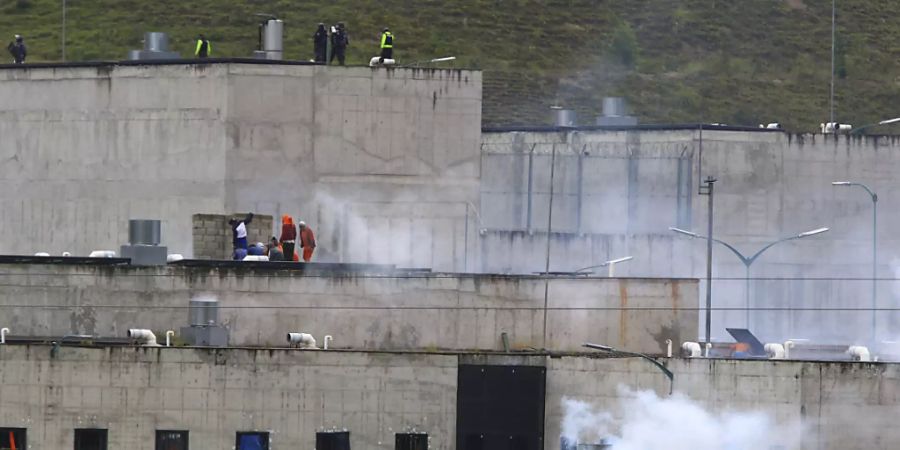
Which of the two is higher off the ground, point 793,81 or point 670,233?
point 793,81

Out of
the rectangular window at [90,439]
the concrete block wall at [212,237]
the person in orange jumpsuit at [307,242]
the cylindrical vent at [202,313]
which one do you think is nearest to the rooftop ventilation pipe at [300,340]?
the cylindrical vent at [202,313]

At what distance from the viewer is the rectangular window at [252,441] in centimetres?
5650

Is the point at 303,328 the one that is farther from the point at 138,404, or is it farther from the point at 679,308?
the point at 679,308

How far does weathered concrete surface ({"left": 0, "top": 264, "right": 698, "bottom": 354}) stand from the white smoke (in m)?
3.76

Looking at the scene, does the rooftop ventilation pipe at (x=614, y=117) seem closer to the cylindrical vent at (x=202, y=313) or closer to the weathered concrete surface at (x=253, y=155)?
the weathered concrete surface at (x=253, y=155)

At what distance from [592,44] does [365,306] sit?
104m

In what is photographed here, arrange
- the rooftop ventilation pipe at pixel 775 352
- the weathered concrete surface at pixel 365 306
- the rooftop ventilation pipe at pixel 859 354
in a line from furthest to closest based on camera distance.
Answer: the rooftop ventilation pipe at pixel 859 354 < the rooftop ventilation pipe at pixel 775 352 < the weathered concrete surface at pixel 365 306

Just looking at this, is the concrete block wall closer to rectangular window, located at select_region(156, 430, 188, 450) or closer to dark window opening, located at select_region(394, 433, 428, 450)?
rectangular window, located at select_region(156, 430, 188, 450)

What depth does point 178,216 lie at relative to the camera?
248 ft

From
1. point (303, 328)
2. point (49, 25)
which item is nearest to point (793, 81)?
point (49, 25)

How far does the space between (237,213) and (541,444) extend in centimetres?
1962

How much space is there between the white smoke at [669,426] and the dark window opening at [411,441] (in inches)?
141

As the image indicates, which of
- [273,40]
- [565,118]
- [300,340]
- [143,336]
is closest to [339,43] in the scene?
[273,40]

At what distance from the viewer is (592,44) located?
537 ft
